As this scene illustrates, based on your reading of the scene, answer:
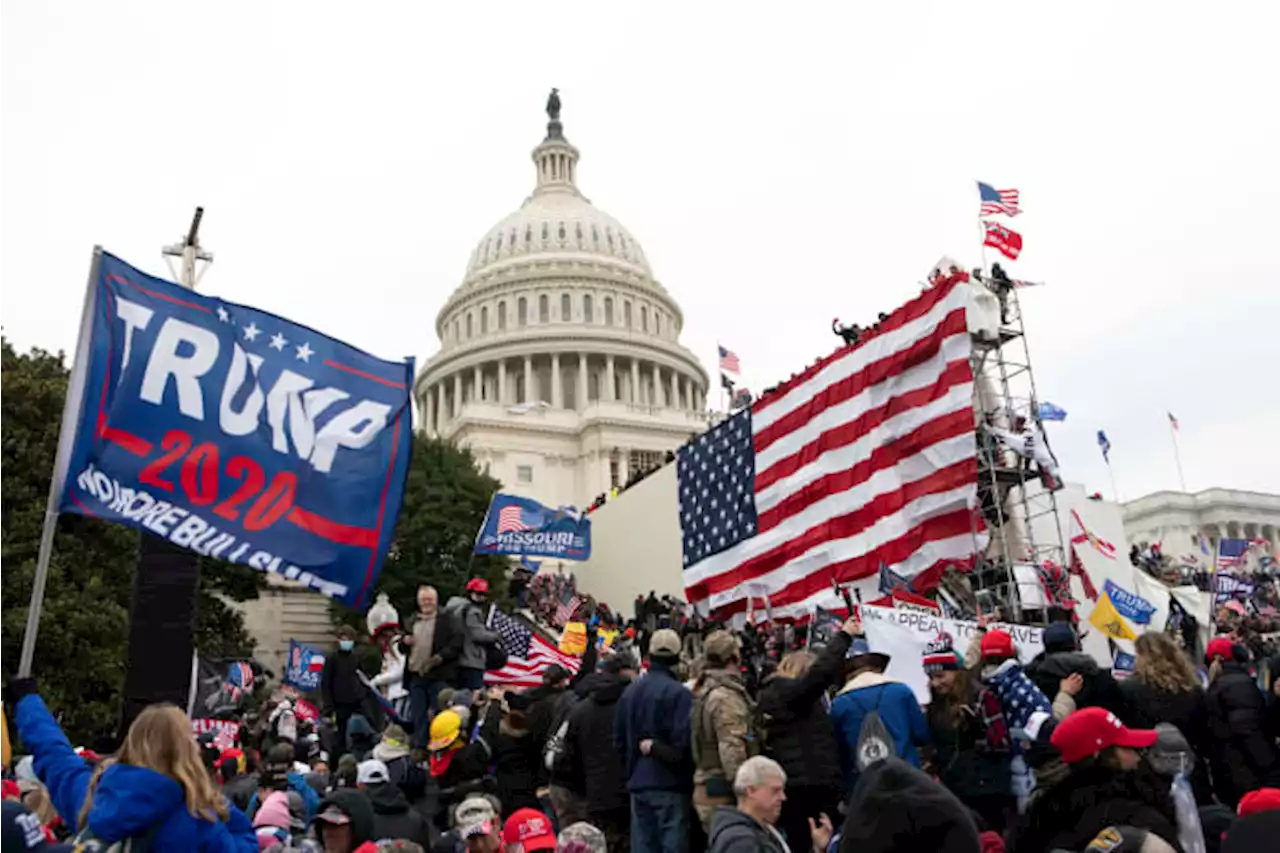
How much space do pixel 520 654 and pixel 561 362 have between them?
66338mm

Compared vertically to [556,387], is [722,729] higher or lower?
lower

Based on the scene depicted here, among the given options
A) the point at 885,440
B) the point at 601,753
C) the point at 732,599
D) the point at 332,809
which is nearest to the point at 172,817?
the point at 332,809

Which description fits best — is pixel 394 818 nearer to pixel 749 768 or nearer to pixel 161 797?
pixel 749 768

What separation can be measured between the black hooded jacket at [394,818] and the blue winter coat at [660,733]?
1.20 metres

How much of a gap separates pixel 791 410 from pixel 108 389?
17.1 meters

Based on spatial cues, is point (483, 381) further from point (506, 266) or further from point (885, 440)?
point (885, 440)

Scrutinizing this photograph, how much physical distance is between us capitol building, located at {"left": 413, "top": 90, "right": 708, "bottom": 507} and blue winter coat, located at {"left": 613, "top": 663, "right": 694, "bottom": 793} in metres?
53.5

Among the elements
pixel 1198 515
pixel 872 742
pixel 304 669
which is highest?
pixel 1198 515

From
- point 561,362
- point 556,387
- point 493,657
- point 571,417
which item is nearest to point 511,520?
A: point 493,657

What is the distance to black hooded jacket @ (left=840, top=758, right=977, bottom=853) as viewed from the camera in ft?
7.93

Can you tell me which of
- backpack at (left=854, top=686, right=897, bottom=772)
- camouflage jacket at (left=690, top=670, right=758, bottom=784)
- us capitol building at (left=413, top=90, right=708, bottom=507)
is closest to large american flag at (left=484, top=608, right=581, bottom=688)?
camouflage jacket at (left=690, top=670, right=758, bottom=784)

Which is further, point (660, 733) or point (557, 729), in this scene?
point (557, 729)

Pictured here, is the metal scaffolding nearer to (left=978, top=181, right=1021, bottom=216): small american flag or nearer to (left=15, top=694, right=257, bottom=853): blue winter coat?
(left=978, top=181, right=1021, bottom=216): small american flag

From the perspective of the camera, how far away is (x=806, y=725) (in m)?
5.98
